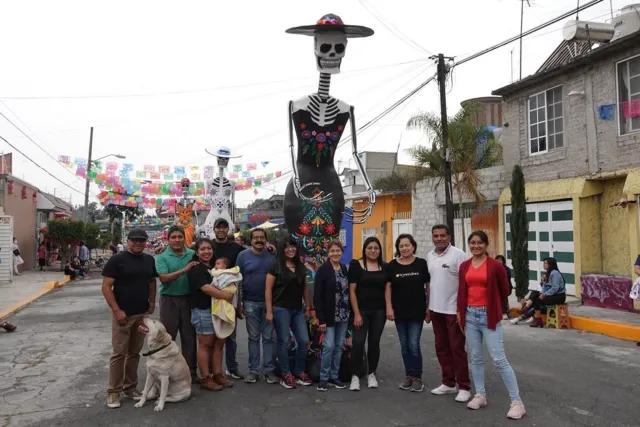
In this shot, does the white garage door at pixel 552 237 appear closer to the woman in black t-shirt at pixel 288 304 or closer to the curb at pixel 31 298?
the woman in black t-shirt at pixel 288 304

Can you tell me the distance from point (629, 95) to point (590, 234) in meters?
3.10

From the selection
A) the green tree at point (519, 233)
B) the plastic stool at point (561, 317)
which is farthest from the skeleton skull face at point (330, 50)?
the green tree at point (519, 233)

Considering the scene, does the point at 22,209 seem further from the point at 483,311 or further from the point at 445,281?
the point at 483,311

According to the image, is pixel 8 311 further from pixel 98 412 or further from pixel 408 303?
pixel 408 303

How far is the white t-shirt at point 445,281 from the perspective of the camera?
17.0ft

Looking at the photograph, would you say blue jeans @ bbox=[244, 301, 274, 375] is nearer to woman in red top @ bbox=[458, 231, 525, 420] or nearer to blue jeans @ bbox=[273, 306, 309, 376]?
blue jeans @ bbox=[273, 306, 309, 376]

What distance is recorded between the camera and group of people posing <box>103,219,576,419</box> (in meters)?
5.09

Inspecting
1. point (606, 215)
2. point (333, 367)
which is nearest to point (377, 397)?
point (333, 367)

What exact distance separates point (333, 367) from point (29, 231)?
76.9ft

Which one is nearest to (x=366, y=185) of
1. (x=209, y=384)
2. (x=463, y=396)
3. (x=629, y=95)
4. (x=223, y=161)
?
(x=463, y=396)

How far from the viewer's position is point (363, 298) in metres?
5.41

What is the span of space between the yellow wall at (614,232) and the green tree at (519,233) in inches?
54.7

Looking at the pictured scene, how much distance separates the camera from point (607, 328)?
349 inches

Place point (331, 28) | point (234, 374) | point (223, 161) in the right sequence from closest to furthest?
1. point (234, 374)
2. point (331, 28)
3. point (223, 161)
